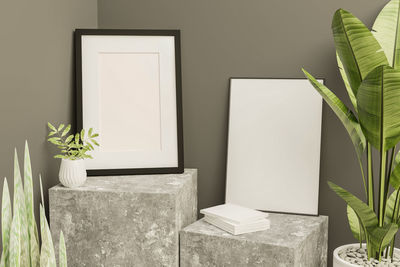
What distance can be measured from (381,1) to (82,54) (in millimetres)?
1406

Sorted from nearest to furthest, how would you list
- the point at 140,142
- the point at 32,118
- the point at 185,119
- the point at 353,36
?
1. the point at 353,36
2. the point at 32,118
3. the point at 140,142
4. the point at 185,119

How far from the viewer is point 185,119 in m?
2.61

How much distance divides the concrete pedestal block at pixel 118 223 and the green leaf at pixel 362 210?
0.69 meters

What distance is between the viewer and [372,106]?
1.79 meters

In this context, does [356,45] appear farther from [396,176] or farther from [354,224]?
[354,224]

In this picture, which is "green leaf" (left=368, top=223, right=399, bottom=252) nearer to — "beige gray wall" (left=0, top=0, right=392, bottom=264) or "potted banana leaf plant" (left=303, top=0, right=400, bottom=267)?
"potted banana leaf plant" (left=303, top=0, right=400, bottom=267)

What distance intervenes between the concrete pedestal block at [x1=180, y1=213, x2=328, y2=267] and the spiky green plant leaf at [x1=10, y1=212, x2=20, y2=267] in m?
0.78

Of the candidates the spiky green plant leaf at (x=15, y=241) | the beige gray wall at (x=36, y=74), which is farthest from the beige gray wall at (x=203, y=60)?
the spiky green plant leaf at (x=15, y=241)

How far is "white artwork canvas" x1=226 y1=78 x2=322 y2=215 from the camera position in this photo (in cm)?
237

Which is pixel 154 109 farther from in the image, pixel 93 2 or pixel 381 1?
pixel 381 1

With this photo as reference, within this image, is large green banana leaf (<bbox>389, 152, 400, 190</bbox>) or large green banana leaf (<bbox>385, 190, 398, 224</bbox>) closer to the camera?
large green banana leaf (<bbox>389, 152, 400, 190</bbox>)

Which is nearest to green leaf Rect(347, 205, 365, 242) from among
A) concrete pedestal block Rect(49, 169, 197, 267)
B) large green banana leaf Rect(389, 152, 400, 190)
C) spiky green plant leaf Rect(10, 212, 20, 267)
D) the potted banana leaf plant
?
the potted banana leaf plant

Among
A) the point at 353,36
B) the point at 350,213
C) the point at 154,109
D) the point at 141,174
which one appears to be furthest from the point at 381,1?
the point at 141,174

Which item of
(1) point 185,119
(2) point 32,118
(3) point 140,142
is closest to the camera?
(2) point 32,118
